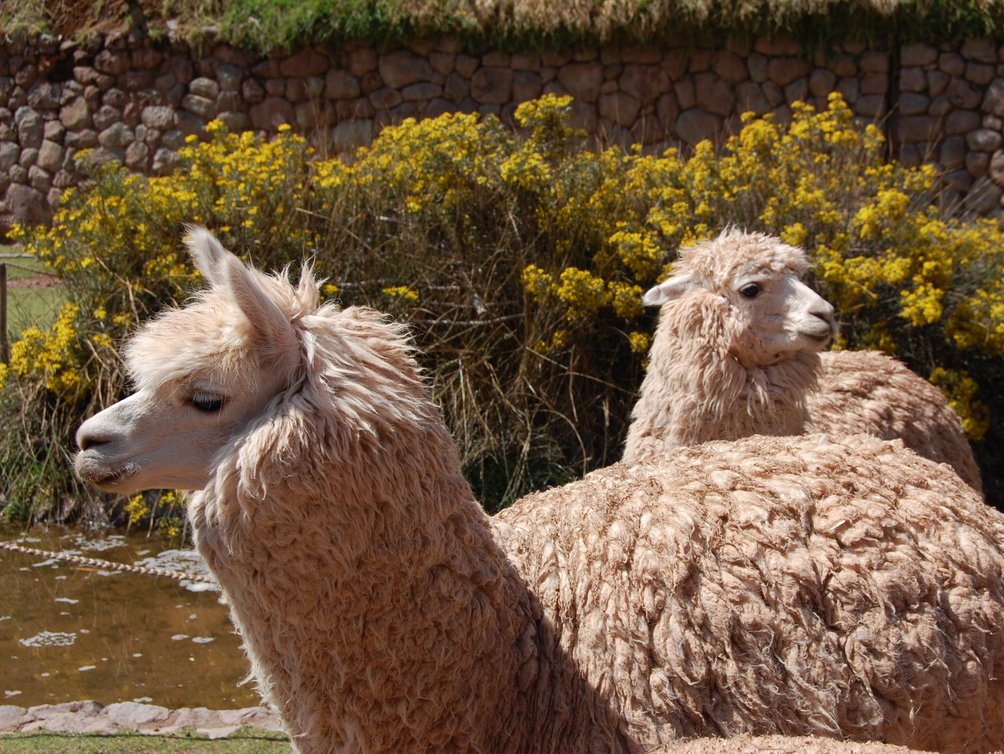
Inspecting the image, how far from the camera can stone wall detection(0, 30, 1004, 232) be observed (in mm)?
10781

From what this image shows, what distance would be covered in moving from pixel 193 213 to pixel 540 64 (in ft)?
→ 17.7

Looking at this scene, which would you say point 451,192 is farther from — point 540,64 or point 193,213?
point 540,64

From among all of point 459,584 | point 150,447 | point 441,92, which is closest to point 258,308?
point 150,447

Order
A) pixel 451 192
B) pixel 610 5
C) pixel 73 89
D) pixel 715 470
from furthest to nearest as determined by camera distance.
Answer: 1. pixel 73 89
2. pixel 610 5
3. pixel 451 192
4. pixel 715 470

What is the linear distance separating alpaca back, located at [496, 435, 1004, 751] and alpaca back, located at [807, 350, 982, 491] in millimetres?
2215

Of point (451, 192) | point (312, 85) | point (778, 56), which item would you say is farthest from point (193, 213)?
point (778, 56)

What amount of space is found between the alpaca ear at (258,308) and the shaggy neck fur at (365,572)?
6 centimetres

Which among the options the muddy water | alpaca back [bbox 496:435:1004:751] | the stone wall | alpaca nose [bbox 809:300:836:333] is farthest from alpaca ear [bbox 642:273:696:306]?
the stone wall

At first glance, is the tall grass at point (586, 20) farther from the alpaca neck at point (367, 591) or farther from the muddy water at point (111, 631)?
the alpaca neck at point (367, 591)

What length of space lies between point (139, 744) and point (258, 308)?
94.1 inches

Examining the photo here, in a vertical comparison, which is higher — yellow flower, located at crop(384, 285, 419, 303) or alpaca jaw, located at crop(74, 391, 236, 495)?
alpaca jaw, located at crop(74, 391, 236, 495)

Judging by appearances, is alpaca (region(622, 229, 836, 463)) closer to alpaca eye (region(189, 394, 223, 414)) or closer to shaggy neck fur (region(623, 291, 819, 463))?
shaggy neck fur (region(623, 291, 819, 463))

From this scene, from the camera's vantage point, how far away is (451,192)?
668 cm

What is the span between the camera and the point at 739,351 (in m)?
4.48
